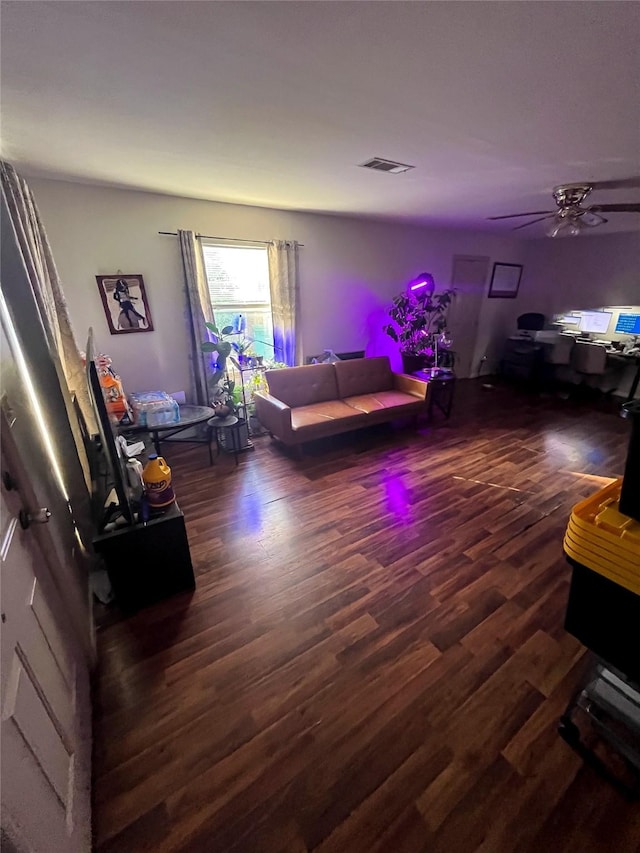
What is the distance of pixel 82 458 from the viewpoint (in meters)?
1.94

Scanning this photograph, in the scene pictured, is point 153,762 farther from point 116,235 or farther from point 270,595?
point 116,235

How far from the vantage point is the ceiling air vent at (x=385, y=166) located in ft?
7.14

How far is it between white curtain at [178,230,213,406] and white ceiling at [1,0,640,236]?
0.77 metres

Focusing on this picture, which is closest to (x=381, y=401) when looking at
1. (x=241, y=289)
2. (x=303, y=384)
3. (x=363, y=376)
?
(x=363, y=376)

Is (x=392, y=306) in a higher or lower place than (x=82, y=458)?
higher

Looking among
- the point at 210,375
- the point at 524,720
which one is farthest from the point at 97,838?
the point at 210,375

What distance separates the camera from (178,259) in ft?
10.9

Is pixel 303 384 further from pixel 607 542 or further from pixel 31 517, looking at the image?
pixel 607 542

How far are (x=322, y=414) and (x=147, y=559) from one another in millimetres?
2153

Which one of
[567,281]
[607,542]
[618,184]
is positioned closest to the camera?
[607,542]

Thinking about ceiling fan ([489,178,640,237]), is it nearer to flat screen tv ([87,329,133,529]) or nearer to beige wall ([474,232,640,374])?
beige wall ([474,232,640,374])

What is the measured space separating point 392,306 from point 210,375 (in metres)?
2.91

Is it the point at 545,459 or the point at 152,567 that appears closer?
the point at 152,567

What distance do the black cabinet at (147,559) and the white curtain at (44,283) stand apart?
61 centimetres
